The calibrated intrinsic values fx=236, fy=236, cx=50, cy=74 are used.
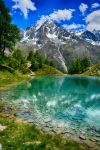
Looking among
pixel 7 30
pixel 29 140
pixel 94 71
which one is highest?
pixel 7 30

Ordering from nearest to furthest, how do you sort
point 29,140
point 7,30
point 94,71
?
point 29,140 < point 7,30 < point 94,71

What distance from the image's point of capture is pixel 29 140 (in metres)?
19.2

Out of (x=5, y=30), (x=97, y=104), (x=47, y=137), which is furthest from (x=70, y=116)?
A: (x=5, y=30)

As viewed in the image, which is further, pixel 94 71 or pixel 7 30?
pixel 94 71

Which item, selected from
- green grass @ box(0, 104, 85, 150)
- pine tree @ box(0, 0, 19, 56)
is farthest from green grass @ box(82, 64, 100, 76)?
green grass @ box(0, 104, 85, 150)

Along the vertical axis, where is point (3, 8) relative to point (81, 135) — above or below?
above

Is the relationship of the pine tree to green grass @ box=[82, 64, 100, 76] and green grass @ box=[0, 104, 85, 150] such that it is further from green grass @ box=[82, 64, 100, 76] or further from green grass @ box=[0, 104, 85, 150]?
green grass @ box=[82, 64, 100, 76]

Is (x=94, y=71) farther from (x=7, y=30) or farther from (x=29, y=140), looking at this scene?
(x=29, y=140)

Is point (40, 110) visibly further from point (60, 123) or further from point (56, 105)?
point (60, 123)

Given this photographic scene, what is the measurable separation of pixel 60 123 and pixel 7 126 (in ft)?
21.1

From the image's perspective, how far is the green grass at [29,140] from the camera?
17.3 metres

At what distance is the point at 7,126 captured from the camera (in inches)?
870

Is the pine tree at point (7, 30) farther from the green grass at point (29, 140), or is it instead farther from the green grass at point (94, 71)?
the green grass at point (94, 71)

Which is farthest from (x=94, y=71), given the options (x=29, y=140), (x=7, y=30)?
(x=29, y=140)
